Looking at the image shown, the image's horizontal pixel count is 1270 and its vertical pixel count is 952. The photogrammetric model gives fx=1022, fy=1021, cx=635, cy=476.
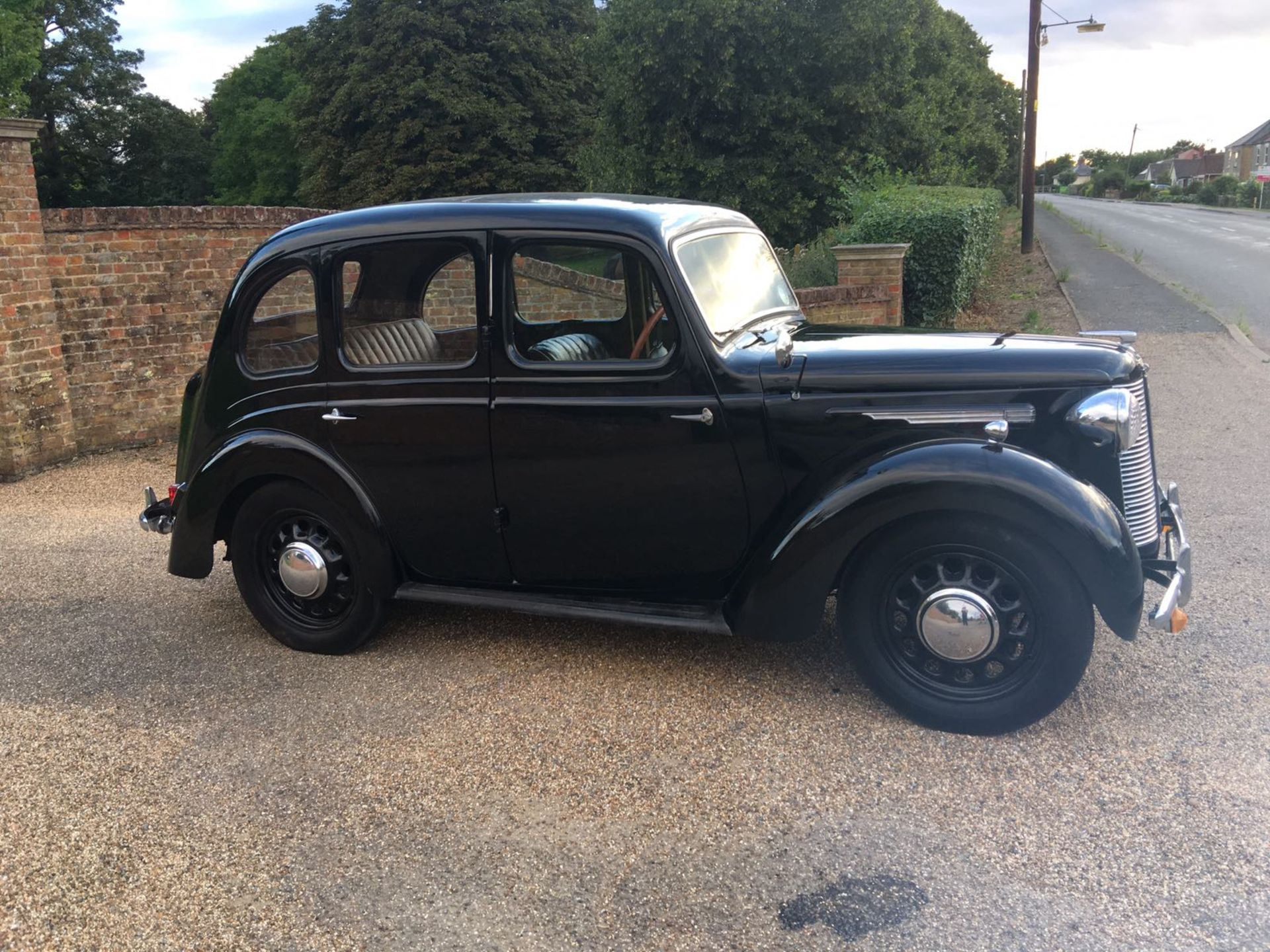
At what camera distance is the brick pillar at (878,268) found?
10266 millimetres

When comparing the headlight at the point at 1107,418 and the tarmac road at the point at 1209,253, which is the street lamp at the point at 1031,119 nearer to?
the tarmac road at the point at 1209,253

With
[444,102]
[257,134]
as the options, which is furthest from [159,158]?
[444,102]

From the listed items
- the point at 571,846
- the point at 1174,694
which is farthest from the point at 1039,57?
the point at 571,846

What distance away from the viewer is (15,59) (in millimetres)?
33469

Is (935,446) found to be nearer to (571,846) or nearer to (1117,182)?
(571,846)

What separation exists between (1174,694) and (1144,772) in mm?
668

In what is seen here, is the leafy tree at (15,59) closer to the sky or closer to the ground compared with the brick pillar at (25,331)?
closer to the sky

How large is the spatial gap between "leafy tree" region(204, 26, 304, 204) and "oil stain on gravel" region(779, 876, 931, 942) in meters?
44.0

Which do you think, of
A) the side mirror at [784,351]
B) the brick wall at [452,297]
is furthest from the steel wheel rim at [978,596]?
the brick wall at [452,297]

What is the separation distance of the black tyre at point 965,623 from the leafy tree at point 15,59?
3773 cm

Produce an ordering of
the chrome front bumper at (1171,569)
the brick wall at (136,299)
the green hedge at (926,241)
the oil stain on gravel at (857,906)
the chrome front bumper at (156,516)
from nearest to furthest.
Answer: the oil stain on gravel at (857,906), the chrome front bumper at (1171,569), the chrome front bumper at (156,516), the brick wall at (136,299), the green hedge at (926,241)

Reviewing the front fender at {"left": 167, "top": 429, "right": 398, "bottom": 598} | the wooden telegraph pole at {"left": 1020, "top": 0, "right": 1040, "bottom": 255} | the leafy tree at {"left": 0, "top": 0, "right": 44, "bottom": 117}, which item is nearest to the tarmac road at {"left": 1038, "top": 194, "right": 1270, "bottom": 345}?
the wooden telegraph pole at {"left": 1020, "top": 0, "right": 1040, "bottom": 255}

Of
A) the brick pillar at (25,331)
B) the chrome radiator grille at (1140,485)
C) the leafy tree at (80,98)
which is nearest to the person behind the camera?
the chrome radiator grille at (1140,485)

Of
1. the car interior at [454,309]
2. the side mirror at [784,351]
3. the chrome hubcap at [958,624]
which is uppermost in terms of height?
the car interior at [454,309]
